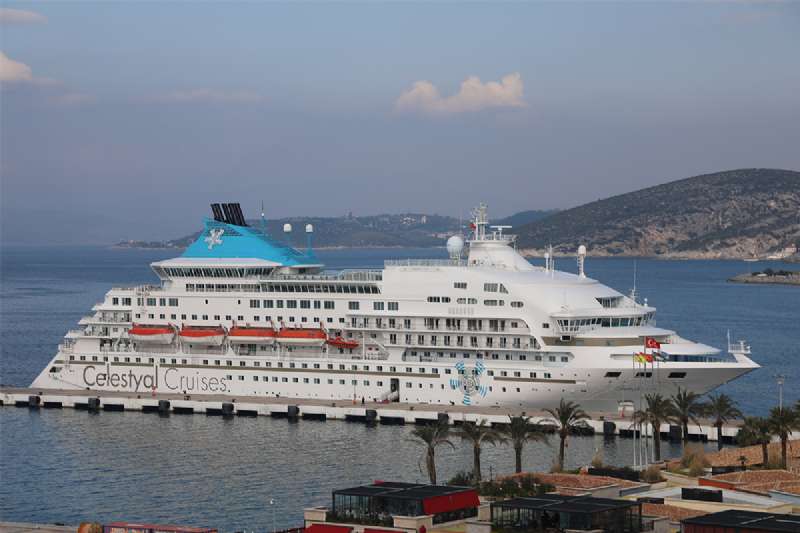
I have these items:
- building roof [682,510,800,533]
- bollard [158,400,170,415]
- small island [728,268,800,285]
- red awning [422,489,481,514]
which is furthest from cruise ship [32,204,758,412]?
small island [728,268,800,285]

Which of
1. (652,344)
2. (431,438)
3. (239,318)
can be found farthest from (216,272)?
(431,438)

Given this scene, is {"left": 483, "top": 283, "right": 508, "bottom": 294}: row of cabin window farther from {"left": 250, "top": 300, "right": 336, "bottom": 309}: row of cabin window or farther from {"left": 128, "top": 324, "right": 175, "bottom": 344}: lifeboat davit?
{"left": 128, "top": 324, "right": 175, "bottom": 344}: lifeboat davit

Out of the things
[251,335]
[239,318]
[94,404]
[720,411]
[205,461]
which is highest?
[239,318]

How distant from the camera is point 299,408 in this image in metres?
53.2

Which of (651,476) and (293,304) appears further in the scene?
(293,304)

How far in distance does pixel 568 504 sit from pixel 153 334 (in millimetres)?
31084

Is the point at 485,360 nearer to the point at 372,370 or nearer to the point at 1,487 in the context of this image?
the point at 372,370

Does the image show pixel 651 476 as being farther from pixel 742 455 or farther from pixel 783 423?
pixel 783 423

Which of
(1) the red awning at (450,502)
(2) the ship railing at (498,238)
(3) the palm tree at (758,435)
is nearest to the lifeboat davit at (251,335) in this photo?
(2) the ship railing at (498,238)

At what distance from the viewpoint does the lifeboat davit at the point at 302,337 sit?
178 ft

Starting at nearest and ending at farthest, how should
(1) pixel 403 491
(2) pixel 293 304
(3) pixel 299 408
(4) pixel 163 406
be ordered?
1. (1) pixel 403 491
2. (3) pixel 299 408
3. (2) pixel 293 304
4. (4) pixel 163 406

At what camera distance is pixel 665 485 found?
35.5m

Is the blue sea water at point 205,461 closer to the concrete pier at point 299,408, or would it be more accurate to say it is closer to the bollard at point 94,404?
the concrete pier at point 299,408

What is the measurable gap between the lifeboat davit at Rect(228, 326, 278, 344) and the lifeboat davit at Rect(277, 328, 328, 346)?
42 cm
